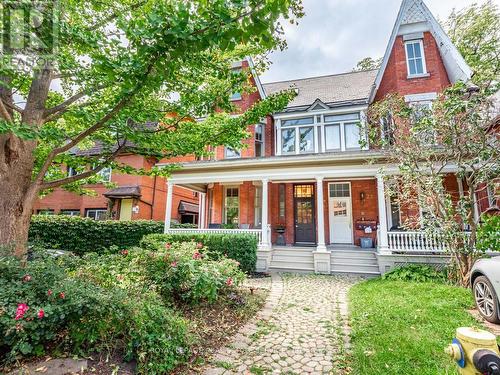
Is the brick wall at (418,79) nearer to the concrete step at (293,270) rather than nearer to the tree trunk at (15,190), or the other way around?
the concrete step at (293,270)

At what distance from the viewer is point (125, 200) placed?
15.4 m

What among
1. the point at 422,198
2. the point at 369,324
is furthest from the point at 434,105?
the point at 369,324

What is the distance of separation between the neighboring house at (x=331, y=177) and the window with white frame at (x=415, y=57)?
0.04 m

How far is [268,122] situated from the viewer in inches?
549

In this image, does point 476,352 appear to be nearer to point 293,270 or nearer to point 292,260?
point 293,270

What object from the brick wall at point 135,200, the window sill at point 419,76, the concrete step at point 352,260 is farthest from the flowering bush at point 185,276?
the window sill at point 419,76

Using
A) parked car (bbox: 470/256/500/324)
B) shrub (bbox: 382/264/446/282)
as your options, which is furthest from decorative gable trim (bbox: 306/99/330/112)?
parked car (bbox: 470/256/500/324)

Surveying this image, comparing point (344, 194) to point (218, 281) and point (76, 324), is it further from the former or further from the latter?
point (76, 324)

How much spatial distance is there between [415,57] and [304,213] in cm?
860

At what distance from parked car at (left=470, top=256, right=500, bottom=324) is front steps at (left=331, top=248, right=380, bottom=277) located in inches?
162

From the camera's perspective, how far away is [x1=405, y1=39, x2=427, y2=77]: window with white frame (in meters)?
11.4

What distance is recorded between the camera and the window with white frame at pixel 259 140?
1367 cm

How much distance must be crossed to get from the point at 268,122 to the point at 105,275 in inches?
454

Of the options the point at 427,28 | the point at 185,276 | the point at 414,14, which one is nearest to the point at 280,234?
the point at 185,276
